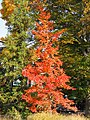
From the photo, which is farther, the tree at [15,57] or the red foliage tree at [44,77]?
the tree at [15,57]

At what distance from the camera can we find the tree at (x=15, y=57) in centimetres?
2828

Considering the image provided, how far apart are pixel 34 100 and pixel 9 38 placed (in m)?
5.94

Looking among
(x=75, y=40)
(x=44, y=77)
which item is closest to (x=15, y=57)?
(x=44, y=77)

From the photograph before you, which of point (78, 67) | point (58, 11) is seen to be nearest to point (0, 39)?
point (58, 11)

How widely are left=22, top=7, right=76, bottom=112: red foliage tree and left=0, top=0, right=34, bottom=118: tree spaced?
3.44 ft

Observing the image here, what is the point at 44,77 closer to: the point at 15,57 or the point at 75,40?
the point at 15,57

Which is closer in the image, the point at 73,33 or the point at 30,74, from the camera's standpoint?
the point at 30,74

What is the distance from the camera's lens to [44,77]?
1071 inches

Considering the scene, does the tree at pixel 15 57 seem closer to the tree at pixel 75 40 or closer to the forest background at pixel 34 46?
the forest background at pixel 34 46

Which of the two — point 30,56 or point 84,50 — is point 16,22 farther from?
point 84,50

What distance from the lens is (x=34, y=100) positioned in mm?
27016

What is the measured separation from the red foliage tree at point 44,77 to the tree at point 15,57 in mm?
1048

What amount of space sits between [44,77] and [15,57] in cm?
371

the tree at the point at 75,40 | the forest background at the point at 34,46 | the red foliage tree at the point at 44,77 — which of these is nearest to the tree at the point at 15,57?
the forest background at the point at 34,46
